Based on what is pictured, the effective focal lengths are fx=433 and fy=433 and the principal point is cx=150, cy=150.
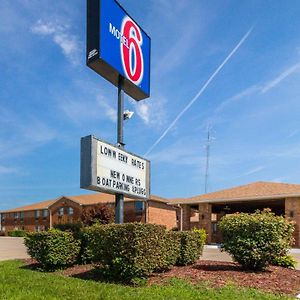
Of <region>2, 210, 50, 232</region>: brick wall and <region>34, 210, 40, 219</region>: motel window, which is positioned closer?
<region>2, 210, 50, 232</region>: brick wall

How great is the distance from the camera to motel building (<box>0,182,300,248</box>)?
97.3ft

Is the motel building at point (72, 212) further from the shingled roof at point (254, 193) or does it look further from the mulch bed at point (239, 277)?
the mulch bed at point (239, 277)

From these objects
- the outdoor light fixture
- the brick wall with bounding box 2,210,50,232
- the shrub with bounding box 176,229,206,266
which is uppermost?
the outdoor light fixture

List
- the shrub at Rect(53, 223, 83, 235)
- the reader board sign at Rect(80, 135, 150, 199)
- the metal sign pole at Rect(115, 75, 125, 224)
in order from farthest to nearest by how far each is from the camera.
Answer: the shrub at Rect(53, 223, 83, 235)
the metal sign pole at Rect(115, 75, 125, 224)
the reader board sign at Rect(80, 135, 150, 199)

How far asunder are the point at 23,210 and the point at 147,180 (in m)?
59.1

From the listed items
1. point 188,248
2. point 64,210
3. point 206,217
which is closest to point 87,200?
point 64,210

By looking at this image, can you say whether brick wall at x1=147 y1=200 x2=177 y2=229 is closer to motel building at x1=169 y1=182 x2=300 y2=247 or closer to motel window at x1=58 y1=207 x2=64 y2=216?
motel building at x1=169 y1=182 x2=300 y2=247

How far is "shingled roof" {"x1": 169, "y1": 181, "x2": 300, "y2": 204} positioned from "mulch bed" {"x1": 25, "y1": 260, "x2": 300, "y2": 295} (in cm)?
1739

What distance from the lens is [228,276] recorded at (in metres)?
10.6

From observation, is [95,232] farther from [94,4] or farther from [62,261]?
[94,4]

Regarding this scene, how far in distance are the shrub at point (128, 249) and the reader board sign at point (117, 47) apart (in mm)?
4181

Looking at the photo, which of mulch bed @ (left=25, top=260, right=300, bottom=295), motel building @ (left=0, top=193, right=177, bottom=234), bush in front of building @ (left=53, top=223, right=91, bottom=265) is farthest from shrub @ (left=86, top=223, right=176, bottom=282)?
motel building @ (left=0, top=193, right=177, bottom=234)

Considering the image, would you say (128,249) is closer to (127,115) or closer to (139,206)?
(127,115)

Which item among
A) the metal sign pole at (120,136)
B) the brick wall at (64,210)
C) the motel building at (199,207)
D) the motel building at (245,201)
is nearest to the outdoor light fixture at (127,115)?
the metal sign pole at (120,136)
